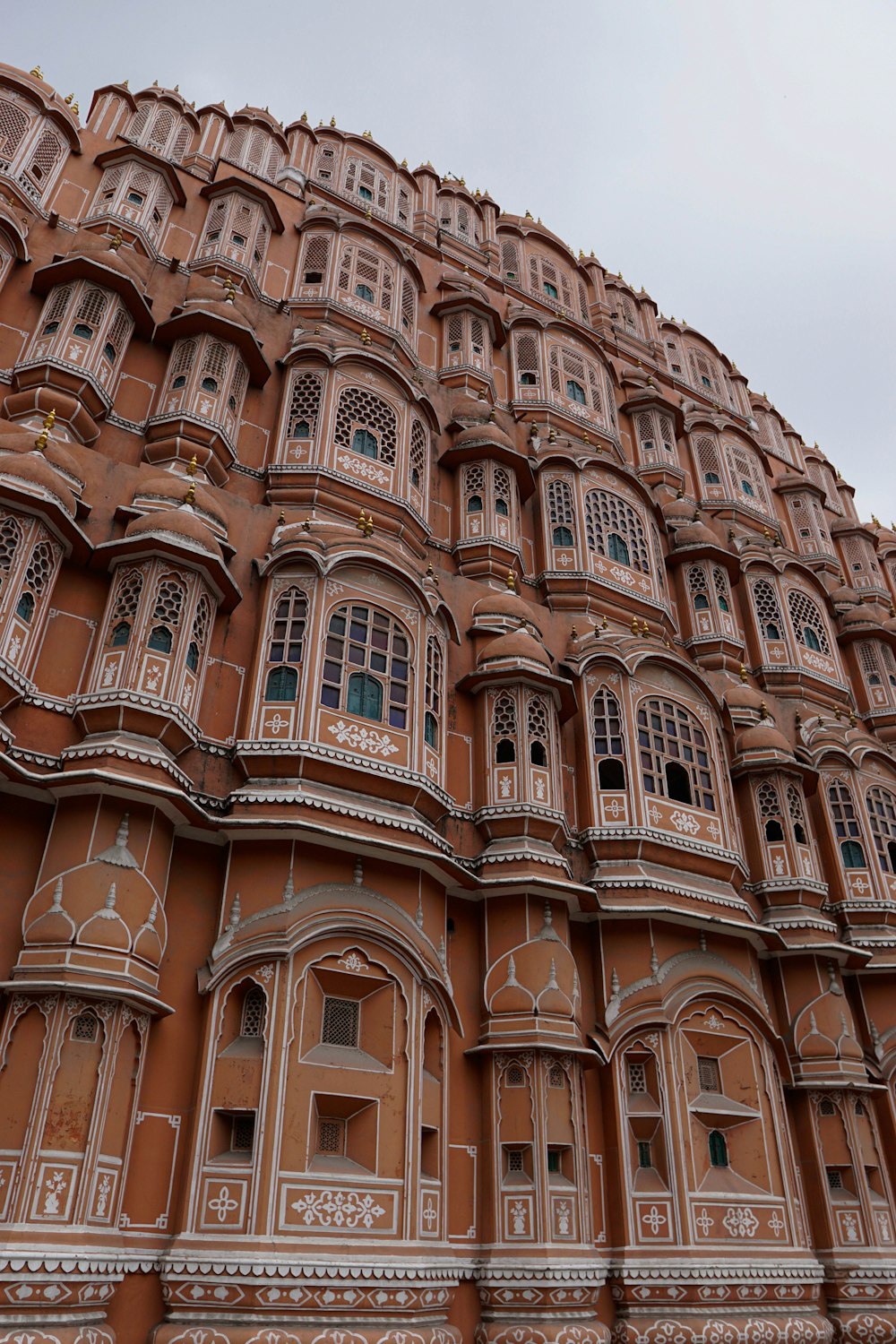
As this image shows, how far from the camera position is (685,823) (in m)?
17.4

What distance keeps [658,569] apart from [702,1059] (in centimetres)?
1115

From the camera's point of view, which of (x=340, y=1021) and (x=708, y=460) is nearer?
(x=340, y=1021)

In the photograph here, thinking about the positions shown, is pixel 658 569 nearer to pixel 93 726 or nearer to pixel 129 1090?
pixel 93 726

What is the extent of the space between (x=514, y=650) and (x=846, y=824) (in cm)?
913

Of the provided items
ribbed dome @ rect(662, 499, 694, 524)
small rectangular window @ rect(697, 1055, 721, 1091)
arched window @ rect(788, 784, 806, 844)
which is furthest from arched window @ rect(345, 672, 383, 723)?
ribbed dome @ rect(662, 499, 694, 524)

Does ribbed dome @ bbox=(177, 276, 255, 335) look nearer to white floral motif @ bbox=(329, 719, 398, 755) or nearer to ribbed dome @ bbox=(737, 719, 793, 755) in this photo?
white floral motif @ bbox=(329, 719, 398, 755)

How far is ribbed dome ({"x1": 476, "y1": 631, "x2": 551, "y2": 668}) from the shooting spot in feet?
54.3

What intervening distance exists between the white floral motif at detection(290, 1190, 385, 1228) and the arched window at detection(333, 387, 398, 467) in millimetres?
12762

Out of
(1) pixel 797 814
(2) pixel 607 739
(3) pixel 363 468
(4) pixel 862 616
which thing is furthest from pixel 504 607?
(4) pixel 862 616

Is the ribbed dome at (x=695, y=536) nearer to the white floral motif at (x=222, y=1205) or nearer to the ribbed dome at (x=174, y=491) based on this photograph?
the ribbed dome at (x=174, y=491)

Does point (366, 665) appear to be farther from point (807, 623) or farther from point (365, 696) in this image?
point (807, 623)

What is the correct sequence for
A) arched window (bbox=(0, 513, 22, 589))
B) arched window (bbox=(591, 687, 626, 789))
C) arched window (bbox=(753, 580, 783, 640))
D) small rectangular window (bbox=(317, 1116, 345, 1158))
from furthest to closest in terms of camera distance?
arched window (bbox=(753, 580, 783, 640)), arched window (bbox=(591, 687, 626, 789)), arched window (bbox=(0, 513, 22, 589)), small rectangular window (bbox=(317, 1116, 345, 1158))

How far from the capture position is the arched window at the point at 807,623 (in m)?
25.1

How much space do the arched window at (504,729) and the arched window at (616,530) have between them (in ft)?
20.7
